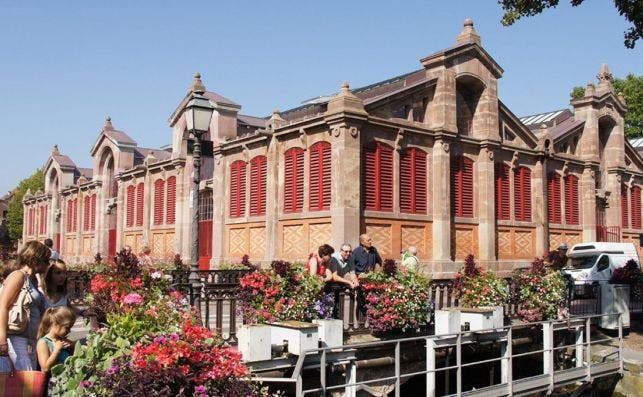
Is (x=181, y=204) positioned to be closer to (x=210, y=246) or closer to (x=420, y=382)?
(x=210, y=246)

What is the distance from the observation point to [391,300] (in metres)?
11.0

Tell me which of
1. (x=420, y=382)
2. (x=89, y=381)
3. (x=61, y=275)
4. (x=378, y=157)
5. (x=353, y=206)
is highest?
(x=378, y=157)

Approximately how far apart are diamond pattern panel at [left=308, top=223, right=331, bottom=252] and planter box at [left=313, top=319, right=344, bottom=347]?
9790 millimetres

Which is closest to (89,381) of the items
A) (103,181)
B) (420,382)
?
(420,382)

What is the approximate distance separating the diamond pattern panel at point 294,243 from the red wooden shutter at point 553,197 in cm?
1232

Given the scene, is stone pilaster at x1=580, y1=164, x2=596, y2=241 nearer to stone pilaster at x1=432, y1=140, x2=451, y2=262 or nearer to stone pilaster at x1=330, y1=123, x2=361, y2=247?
stone pilaster at x1=432, y1=140, x2=451, y2=262

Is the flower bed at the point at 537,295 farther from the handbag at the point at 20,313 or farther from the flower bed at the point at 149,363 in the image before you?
the handbag at the point at 20,313

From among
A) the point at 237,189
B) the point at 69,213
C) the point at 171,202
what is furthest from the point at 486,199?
the point at 69,213

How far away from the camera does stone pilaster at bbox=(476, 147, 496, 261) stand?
23188 mm

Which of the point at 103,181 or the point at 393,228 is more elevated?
the point at 103,181

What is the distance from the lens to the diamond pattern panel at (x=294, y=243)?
20578 millimetres

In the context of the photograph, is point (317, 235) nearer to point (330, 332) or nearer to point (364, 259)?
point (364, 259)

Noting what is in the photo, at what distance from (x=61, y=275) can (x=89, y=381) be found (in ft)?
6.80

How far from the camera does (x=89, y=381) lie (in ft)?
18.5
